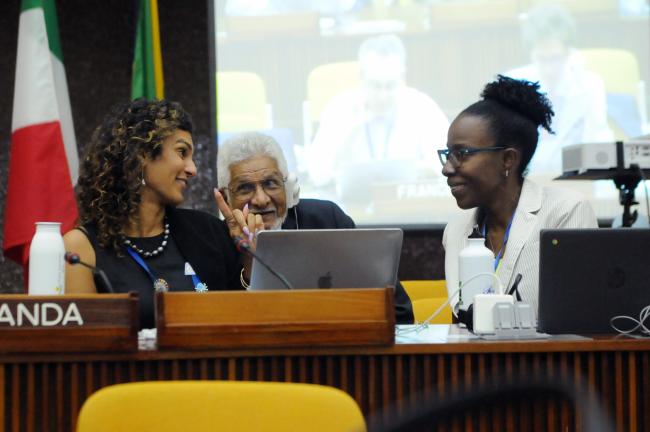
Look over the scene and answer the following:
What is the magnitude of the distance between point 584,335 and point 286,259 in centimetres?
67

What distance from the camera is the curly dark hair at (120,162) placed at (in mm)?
2762

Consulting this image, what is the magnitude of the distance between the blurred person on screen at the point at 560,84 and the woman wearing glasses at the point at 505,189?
141cm

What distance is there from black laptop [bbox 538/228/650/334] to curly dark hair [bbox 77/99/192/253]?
123 cm

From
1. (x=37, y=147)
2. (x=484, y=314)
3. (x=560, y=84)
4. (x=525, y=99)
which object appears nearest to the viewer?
(x=484, y=314)

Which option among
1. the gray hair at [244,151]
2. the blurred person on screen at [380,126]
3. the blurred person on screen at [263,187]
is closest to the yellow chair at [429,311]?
the blurred person on screen at [263,187]

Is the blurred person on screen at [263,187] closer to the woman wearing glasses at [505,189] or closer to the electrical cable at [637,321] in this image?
the woman wearing glasses at [505,189]

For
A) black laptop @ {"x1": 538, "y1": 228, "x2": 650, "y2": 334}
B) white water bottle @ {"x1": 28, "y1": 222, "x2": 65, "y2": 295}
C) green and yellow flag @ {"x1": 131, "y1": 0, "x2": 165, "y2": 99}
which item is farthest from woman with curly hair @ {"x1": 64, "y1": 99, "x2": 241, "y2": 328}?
green and yellow flag @ {"x1": 131, "y1": 0, "x2": 165, "y2": 99}

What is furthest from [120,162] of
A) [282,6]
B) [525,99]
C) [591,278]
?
[282,6]

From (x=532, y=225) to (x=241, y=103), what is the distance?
7.09 ft

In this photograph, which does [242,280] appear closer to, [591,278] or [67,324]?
[67,324]

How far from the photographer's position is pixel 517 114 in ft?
10.1

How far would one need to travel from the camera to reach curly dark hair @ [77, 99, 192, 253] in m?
2.76

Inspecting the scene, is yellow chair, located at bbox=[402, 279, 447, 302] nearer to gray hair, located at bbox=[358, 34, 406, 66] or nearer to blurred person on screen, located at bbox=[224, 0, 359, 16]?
gray hair, located at bbox=[358, 34, 406, 66]

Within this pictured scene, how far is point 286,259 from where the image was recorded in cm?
214
